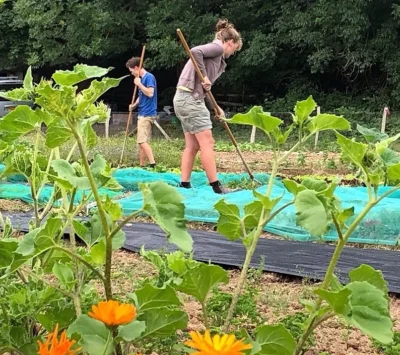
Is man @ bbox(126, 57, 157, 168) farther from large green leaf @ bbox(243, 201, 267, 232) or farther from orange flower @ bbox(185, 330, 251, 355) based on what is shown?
orange flower @ bbox(185, 330, 251, 355)

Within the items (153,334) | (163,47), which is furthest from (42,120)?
(163,47)

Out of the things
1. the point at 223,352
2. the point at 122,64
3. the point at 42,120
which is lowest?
the point at 122,64

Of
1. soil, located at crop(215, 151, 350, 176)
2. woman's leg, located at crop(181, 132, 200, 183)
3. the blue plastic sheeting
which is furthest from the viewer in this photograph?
soil, located at crop(215, 151, 350, 176)

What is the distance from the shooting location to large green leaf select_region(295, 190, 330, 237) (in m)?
1.12

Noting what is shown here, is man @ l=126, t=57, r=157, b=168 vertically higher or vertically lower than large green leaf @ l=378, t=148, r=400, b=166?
lower

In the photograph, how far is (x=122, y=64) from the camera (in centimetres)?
2539

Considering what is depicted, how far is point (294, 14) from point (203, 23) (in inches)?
115

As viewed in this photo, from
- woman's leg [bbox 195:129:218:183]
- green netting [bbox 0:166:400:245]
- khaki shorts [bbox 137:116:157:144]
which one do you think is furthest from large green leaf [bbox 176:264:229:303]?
khaki shorts [bbox 137:116:157:144]

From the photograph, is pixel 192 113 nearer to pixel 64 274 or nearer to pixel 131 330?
pixel 64 274

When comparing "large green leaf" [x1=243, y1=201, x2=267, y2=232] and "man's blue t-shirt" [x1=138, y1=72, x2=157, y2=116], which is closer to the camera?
"large green leaf" [x1=243, y1=201, x2=267, y2=232]

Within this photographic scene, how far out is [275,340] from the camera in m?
1.24

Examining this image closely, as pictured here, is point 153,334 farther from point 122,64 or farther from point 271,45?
point 122,64

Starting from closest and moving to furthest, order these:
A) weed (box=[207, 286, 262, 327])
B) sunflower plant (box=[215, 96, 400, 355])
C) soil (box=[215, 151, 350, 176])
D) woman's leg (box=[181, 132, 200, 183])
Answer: sunflower plant (box=[215, 96, 400, 355]) < weed (box=[207, 286, 262, 327]) < woman's leg (box=[181, 132, 200, 183]) < soil (box=[215, 151, 350, 176])

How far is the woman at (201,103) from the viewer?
6.23m
